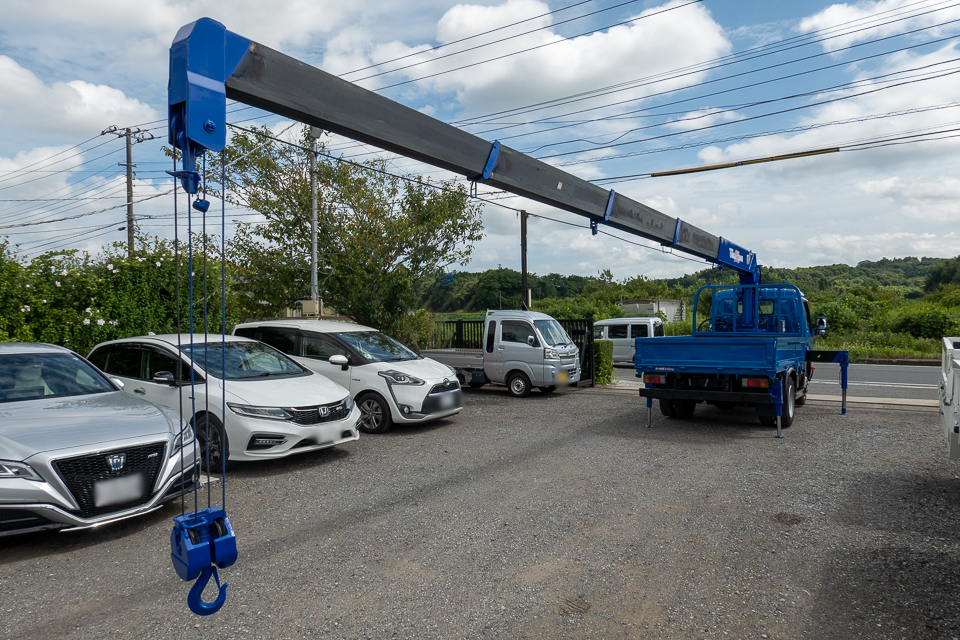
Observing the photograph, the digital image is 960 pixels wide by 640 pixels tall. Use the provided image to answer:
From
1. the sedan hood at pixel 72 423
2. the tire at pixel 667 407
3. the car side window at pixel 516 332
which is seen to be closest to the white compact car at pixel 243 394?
the sedan hood at pixel 72 423

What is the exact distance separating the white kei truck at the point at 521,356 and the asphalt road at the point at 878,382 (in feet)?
12.6

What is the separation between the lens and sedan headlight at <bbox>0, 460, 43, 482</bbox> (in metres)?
4.35

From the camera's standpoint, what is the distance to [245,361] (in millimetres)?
7992

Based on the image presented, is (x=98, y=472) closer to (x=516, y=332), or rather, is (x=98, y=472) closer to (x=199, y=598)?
(x=199, y=598)

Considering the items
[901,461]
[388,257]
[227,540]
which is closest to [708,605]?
[227,540]

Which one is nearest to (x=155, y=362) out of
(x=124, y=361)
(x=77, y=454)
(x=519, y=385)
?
(x=124, y=361)

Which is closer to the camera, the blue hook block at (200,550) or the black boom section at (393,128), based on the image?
the blue hook block at (200,550)

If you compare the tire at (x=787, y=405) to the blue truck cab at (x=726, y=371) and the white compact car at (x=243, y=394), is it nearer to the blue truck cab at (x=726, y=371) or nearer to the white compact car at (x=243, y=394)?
the blue truck cab at (x=726, y=371)

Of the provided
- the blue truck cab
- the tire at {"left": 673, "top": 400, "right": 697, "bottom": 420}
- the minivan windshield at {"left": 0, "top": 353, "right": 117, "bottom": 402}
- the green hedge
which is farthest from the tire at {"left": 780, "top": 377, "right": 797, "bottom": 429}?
the minivan windshield at {"left": 0, "top": 353, "right": 117, "bottom": 402}

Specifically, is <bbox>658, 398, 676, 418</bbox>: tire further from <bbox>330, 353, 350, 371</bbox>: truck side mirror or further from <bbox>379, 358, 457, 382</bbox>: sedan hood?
<bbox>330, 353, 350, 371</bbox>: truck side mirror

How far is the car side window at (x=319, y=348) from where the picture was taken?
9.74 meters

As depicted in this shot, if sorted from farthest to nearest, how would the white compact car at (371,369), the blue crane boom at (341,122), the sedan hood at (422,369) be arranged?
the sedan hood at (422,369) < the white compact car at (371,369) < the blue crane boom at (341,122)

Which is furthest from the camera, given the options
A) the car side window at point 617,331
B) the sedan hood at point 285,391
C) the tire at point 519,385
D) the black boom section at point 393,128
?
the car side window at point 617,331

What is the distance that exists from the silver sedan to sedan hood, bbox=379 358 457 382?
406 cm
